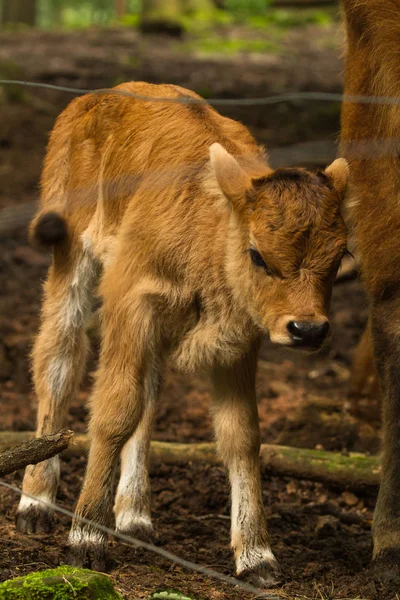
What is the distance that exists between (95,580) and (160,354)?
Answer: 1498 millimetres

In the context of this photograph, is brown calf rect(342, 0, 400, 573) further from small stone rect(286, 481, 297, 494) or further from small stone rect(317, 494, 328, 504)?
small stone rect(286, 481, 297, 494)

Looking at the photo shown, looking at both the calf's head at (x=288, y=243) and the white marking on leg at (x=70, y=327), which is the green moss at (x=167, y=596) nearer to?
the calf's head at (x=288, y=243)

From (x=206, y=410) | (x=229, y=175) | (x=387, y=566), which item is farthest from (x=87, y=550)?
(x=206, y=410)

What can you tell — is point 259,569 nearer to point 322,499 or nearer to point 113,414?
point 113,414

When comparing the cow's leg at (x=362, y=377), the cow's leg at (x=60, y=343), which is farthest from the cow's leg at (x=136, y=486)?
the cow's leg at (x=362, y=377)

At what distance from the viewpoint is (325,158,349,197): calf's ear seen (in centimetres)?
541

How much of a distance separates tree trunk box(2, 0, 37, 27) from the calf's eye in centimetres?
2368

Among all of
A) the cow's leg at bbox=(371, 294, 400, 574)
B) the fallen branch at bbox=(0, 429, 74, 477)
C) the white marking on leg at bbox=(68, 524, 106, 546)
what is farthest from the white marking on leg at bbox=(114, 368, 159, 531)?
the fallen branch at bbox=(0, 429, 74, 477)

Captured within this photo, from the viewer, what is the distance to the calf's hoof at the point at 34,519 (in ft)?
21.0

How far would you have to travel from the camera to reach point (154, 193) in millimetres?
6035

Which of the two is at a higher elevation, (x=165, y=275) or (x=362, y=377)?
(x=165, y=275)

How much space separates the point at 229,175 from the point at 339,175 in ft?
1.81

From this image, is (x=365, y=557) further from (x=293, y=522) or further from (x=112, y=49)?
(x=112, y=49)

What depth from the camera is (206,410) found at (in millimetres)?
9461
